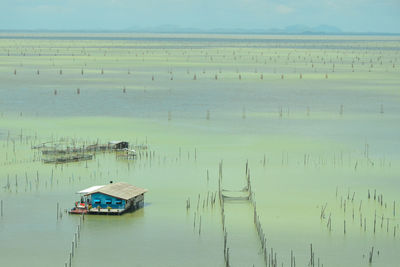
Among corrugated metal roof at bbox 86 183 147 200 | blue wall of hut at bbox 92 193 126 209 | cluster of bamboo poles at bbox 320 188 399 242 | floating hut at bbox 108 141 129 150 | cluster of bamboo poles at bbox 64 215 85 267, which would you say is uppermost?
floating hut at bbox 108 141 129 150

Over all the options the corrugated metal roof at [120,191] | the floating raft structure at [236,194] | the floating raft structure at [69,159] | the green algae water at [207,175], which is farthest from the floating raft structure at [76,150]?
the corrugated metal roof at [120,191]

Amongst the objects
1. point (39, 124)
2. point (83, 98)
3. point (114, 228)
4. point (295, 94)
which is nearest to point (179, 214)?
point (114, 228)

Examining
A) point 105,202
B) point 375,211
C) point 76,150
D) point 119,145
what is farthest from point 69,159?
point 375,211

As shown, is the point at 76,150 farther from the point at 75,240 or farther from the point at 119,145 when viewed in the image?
the point at 75,240

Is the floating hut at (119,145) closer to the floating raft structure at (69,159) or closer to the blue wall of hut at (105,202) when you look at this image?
the floating raft structure at (69,159)

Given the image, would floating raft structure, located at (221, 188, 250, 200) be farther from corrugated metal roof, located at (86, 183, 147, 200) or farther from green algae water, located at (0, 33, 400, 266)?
corrugated metal roof, located at (86, 183, 147, 200)

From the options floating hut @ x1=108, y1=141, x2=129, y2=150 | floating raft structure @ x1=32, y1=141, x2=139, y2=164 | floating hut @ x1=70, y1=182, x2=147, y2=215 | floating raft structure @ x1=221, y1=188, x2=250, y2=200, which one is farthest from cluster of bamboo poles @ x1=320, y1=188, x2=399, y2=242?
floating hut @ x1=108, y1=141, x2=129, y2=150
